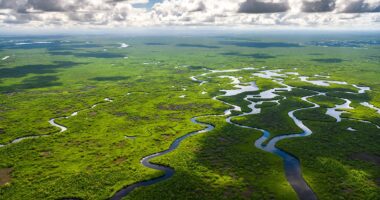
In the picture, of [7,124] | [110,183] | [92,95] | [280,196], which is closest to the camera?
[280,196]

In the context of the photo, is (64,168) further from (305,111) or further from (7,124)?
(305,111)

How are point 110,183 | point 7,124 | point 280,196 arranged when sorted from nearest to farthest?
point 280,196
point 110,183
point 7,124

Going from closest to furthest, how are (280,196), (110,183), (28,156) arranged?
1. (280,196)
2. (110,183)
3. (28,156)

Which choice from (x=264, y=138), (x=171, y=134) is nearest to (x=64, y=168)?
(x=171, y=134)

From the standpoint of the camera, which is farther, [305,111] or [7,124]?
[305,111]

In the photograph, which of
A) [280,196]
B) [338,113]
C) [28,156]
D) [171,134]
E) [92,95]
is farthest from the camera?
[92,95]

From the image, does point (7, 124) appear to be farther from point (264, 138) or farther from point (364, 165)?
point (364, 165)

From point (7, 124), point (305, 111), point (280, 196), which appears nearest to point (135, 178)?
point (280, 196)

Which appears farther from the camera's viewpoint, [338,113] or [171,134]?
[338,113]
